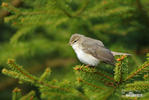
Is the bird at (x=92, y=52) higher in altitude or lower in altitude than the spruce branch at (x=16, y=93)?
higher

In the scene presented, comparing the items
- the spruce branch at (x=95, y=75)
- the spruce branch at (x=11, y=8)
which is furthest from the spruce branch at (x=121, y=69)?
the spruce branch at (x=11, y=8)

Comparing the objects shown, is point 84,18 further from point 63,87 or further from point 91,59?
point 63,87

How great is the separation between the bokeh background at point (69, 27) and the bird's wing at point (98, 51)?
0.47 meters

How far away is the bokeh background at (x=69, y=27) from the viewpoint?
308 centimetres

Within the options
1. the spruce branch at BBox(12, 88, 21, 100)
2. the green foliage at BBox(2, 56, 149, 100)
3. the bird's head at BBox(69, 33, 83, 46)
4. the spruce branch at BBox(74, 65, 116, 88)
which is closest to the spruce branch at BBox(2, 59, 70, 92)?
the green foliage at BBox(2, 56, 149, 100)

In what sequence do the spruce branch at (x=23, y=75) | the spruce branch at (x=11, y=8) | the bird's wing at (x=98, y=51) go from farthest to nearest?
the spruce branch at (x=11, y=8), the bird's wing at (x=98, y=51), the spruce branch at (x=23, y=75)

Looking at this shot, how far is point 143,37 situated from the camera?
3818mm

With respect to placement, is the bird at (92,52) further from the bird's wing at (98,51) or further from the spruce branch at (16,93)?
the spruce branch at (16,93)

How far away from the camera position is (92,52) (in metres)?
2.81

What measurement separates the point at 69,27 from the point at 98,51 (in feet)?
4.78

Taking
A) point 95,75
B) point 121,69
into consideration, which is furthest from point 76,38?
point 121,69

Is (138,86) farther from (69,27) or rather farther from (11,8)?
(69,27)

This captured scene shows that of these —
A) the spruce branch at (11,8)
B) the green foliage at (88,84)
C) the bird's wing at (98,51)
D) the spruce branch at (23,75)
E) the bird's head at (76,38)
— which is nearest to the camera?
the green foliage at (88,84)

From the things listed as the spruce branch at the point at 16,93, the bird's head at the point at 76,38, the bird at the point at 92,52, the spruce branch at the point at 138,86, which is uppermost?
the bird's head at the point at 76,38
